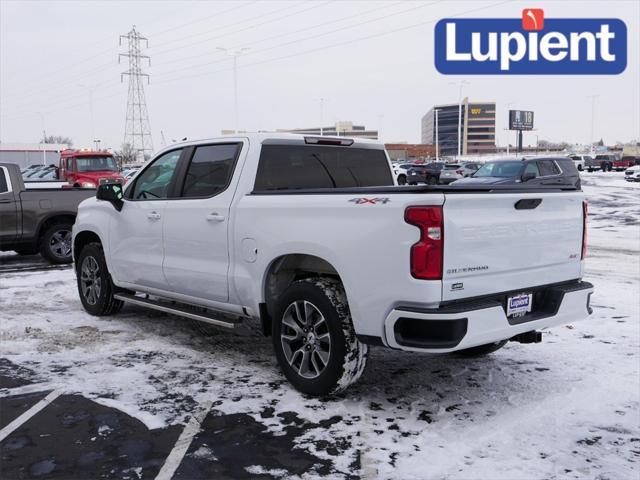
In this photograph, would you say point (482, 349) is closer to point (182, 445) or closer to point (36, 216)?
point (182, 445)

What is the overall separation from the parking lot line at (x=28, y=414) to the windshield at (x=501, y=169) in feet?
53.9

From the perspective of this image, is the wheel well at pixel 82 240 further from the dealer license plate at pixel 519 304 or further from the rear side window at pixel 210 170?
the dealer license plate at pixel 519 304

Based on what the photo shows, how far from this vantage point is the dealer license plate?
4.29 metres

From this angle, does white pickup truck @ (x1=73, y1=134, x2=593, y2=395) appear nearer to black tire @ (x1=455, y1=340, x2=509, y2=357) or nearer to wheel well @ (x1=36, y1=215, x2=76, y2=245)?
black tire @ (x1=455, y1=340, x2=509, y2=357)

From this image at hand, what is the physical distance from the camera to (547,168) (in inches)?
754

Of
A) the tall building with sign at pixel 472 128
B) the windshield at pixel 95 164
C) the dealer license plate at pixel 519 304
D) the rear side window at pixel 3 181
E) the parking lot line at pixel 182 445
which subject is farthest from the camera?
the tall building with sign at pixel 472 128

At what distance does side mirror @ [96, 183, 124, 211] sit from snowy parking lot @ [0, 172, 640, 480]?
1.37 m

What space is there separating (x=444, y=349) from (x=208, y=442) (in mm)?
1589

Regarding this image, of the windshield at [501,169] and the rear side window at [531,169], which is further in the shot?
the windshield at [501,169]

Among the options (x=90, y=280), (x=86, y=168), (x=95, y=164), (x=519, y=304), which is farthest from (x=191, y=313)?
(x=95, y=164)

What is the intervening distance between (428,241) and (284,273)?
1.61 meters

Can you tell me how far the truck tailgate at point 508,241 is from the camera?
154 inches

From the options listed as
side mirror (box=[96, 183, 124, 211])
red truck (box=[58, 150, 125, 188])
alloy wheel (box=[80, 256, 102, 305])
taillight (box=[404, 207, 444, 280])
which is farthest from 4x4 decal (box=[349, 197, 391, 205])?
red truck (box=[58, 150, 125, 188])

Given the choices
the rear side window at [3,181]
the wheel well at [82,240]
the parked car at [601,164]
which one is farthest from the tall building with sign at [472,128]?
the wheel well at [82,240]
